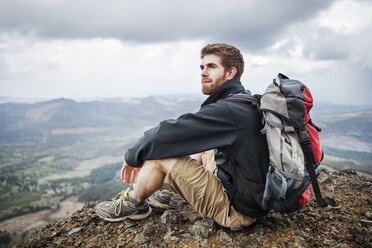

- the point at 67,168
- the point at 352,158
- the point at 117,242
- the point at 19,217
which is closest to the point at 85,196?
the point at 19,217

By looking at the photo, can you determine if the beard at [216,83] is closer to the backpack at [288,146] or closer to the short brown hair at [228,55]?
the short brown hair at [228,55]

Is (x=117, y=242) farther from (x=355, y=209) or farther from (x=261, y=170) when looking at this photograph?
(x=355, y=209)

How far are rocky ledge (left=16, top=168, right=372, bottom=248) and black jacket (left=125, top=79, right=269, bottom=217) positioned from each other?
2.72ft

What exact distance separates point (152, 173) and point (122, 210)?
1238 millimetres

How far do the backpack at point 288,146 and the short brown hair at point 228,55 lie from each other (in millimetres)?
1176

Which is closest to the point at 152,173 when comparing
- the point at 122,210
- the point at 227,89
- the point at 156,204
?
the point at 122,210

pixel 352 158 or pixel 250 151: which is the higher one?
pixel 250 151

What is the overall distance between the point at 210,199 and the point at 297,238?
1476mm

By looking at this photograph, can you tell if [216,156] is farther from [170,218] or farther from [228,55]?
[228,55]

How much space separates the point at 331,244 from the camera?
119 inches

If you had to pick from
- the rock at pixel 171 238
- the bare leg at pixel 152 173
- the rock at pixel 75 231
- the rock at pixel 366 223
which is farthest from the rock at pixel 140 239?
the rock at pixel 366 223

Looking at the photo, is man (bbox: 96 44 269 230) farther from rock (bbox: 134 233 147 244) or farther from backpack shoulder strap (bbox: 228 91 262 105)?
rock (bbox: 134 233 147 244)

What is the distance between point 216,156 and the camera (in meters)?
3.31

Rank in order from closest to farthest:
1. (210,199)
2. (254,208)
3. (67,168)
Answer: (254,208), (210,199), (67,168)
